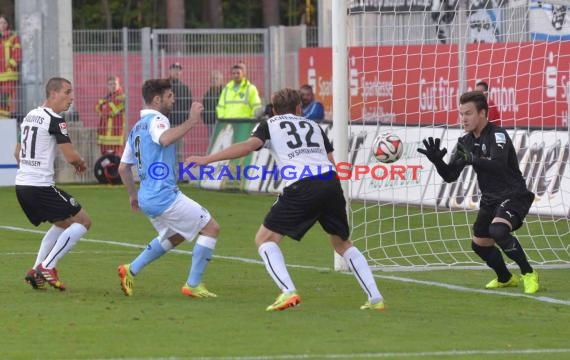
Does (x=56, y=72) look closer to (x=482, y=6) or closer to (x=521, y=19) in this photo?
(x=482, y=6)

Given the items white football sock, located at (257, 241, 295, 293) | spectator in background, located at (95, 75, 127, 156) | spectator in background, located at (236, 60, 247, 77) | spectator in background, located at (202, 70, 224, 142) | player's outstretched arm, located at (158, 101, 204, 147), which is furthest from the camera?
spectator in background, located at (202, 70, 224, 142)

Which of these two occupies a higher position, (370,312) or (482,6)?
(482,6)

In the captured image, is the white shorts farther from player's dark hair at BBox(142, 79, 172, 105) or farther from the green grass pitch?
player's dark hair at BBox(142, 79, 172, 105)

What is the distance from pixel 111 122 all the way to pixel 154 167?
47.9ft

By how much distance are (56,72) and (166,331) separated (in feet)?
55.3

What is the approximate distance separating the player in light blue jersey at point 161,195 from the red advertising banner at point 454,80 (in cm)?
583

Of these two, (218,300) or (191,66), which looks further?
(191,66)

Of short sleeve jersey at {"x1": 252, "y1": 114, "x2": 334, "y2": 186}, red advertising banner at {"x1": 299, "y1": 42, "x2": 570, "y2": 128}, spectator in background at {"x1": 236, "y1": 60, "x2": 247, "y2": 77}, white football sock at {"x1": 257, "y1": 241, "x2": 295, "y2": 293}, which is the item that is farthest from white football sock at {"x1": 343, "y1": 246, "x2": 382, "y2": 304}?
spectator in background at {"x1": 236, "y1": 60, "x2": 247, "y2": 77}

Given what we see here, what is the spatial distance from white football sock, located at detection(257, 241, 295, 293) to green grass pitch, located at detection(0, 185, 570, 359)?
21 centimetres

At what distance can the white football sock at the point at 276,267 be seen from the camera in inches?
407

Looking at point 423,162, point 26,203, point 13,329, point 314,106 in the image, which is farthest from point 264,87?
point 13,329

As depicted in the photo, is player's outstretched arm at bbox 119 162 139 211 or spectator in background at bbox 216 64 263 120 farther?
spectator in background at bbox 216 64 263 120

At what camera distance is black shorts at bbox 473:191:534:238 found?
37.9ft

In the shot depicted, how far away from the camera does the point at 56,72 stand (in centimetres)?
2570
